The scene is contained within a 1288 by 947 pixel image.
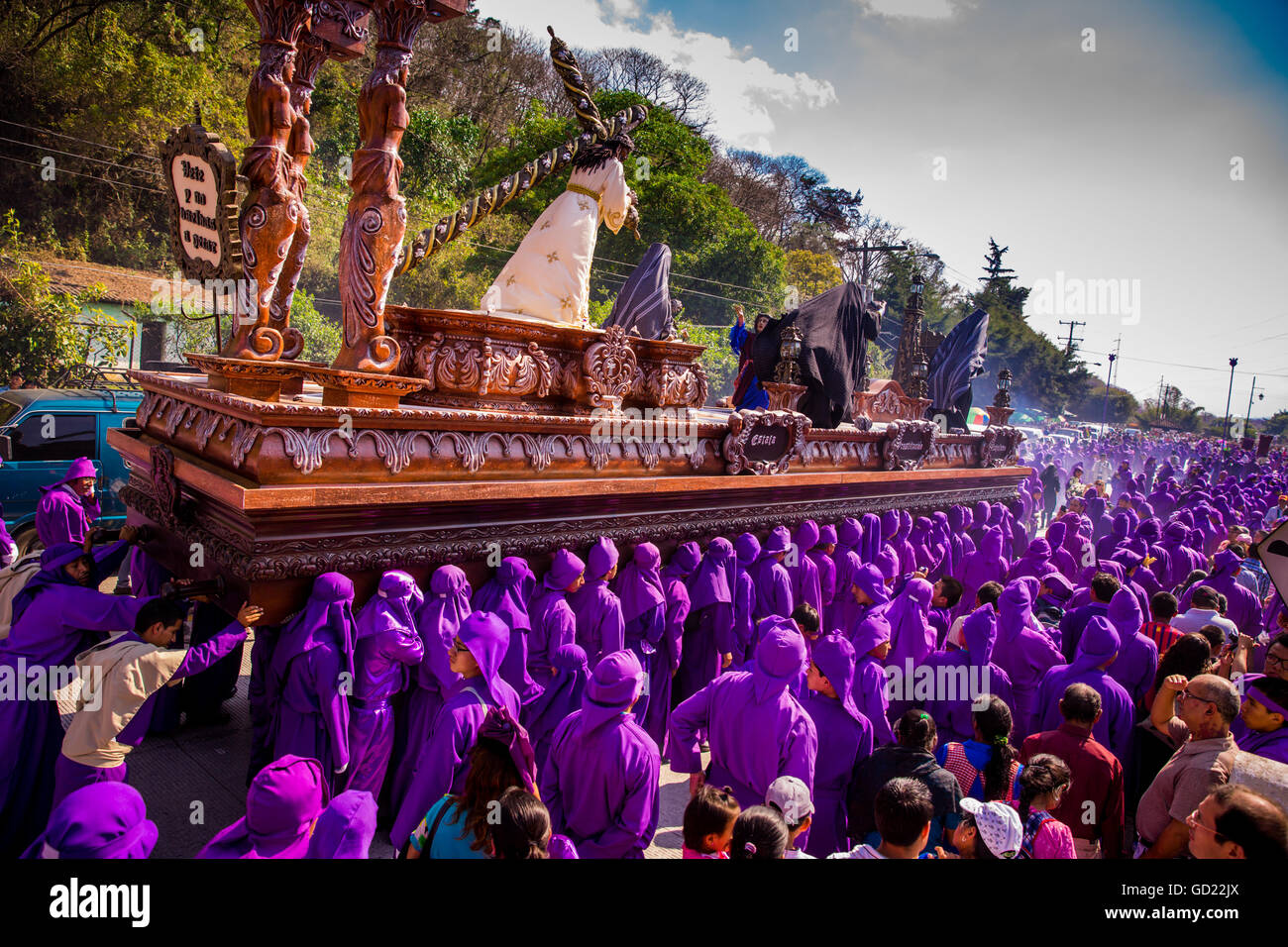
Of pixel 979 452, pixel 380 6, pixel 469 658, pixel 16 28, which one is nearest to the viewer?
pixel 469 658

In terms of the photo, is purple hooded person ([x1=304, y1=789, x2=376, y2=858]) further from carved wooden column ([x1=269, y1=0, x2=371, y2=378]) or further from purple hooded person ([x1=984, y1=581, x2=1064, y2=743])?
purple hooded person ([x1=984, y1=581, x2=1064, y2=743])

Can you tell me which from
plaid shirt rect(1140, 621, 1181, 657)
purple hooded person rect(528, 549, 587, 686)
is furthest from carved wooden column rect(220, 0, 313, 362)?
plaid shirt rect(1140, 621, 1181, 657)

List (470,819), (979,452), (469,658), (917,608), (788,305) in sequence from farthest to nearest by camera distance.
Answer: (979,452), (788,305), (917,608), (469,658), (470,819)

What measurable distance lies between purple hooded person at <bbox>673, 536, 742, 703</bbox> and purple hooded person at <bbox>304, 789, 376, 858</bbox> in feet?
14.4

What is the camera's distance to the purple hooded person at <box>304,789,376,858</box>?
252 cm

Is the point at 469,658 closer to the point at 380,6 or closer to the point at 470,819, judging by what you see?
the point at 470,819

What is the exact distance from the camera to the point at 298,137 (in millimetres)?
6203

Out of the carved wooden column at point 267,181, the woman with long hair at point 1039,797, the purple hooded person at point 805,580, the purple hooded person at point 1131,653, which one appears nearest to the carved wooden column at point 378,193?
the carved wooden column at point 267,181

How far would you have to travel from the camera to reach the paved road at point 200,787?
4.62m

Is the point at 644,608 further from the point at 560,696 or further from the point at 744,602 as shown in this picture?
the point at 560,696

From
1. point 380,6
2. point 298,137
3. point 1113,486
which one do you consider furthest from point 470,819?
point 1113,486
